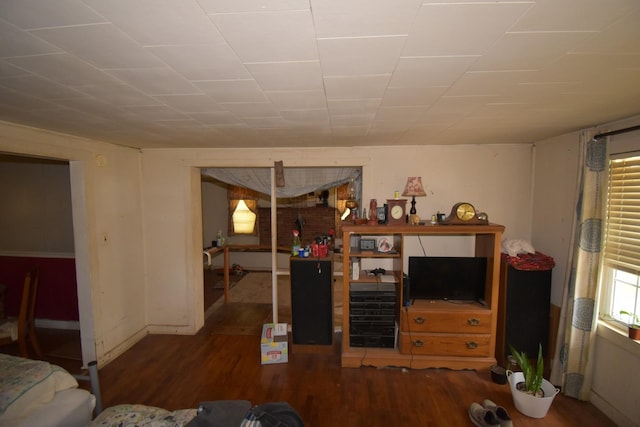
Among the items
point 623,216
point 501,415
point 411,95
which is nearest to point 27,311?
point 411,95

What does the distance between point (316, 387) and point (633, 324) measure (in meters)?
2.60

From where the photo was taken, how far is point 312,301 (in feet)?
10.5

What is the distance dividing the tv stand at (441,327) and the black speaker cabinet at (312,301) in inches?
12.0

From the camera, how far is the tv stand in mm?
2814

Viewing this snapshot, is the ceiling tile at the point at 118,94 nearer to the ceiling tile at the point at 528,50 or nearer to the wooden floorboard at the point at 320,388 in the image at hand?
the ceiling tile at the point at 528,50

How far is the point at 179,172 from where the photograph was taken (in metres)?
3.54

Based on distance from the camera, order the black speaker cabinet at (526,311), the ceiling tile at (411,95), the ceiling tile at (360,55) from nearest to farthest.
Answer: the ceiling tile at (360,55) → the ceiling tile at (411,95) → the black speaker cabinet at (526,311)

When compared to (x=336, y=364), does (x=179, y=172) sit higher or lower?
higher

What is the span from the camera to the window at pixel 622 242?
2137mm

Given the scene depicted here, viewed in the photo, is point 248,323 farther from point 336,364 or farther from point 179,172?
point 179,172

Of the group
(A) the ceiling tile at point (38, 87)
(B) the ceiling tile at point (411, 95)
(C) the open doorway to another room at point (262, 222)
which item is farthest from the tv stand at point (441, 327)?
(C) the open doorway to another room at point (262, 222)

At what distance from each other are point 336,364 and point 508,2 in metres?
3.14

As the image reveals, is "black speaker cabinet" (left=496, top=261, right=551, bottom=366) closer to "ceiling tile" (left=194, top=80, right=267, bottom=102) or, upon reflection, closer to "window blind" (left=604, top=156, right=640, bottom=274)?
"window blind" (left=604, top=156, right=640, bottom=274)

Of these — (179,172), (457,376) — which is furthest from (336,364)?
(179,172)
